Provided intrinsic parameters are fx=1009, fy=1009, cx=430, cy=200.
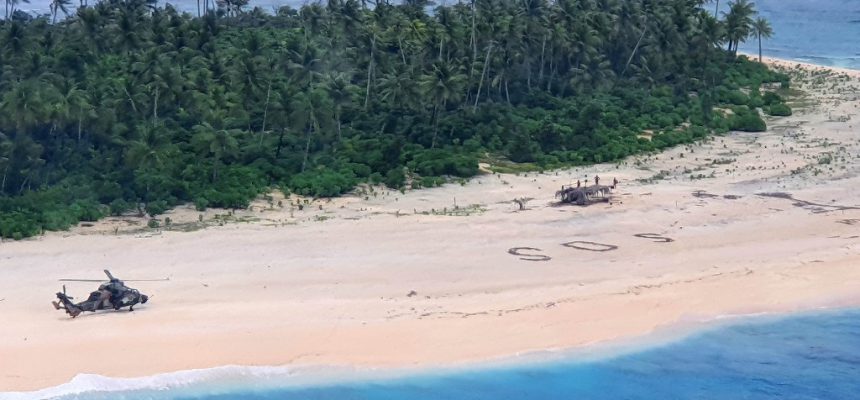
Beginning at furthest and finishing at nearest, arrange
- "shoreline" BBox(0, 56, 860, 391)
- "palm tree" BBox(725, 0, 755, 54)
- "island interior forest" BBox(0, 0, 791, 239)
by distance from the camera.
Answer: "palm tree" BBox(725, 0, 755, 54) → "island interior forest" BBox(0, 0, 791, 239) → "shoreline" BBox(0, 56, 860, 391)

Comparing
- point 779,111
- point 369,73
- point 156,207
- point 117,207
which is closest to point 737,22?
point 779,111

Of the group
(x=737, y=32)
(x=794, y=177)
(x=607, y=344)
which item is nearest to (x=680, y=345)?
(x=607, y=344)

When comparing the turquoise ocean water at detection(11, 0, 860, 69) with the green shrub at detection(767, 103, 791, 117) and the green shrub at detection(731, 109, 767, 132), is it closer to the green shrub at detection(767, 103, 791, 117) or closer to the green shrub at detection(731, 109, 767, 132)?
the green shrub at detection(767, 103, 791, 117)

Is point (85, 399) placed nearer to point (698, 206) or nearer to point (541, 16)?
point (698, 206)

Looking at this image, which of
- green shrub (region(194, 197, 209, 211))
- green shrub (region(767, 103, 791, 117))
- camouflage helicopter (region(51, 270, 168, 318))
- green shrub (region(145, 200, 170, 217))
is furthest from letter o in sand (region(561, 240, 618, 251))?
green shrub (region(767, 103, 791, 117))

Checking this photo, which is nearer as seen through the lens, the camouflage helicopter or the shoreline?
the shoreline
